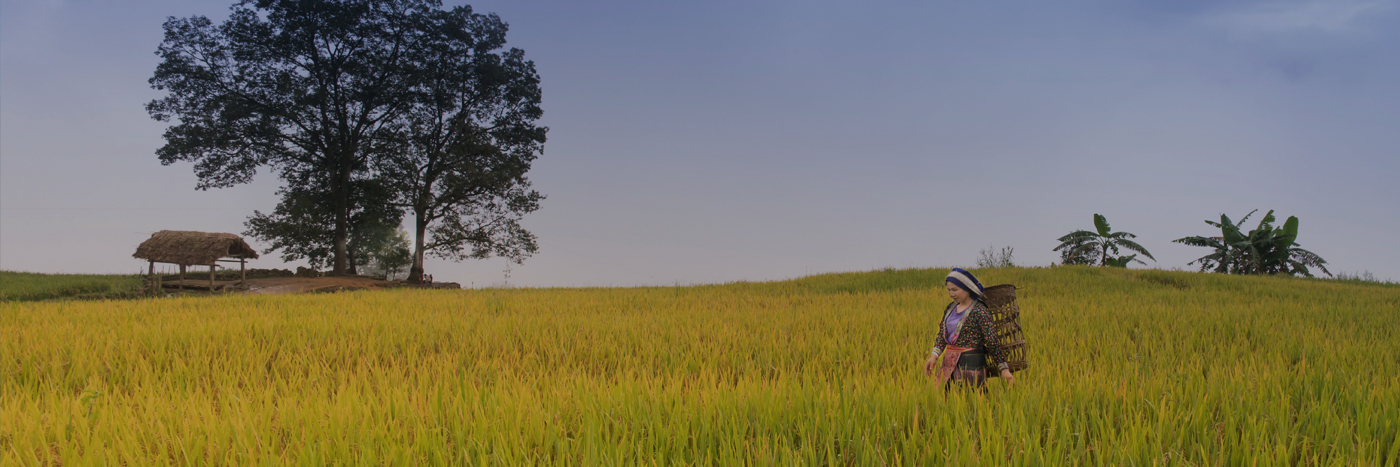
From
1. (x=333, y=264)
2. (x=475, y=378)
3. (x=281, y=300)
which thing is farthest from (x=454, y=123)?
(x=475, y=378)

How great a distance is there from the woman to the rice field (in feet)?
0.52

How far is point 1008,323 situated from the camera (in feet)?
12.9

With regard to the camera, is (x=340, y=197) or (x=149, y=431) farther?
(x=340, y=197)

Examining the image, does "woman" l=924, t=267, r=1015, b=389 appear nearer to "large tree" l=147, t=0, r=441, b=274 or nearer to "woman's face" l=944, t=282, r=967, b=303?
"woman's face" l=944, t=282, r=967, b=303

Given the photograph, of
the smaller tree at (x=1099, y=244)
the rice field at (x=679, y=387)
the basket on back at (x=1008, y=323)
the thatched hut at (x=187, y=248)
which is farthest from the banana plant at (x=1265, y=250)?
the thatched hut at (x=187, y=248)

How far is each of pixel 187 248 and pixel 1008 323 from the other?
29.6m

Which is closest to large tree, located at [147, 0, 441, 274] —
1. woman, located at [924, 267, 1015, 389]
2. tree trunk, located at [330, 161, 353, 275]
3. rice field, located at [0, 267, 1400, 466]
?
tree trunk, located at [330, 161, 353, 275]

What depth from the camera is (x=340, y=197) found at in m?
28.3

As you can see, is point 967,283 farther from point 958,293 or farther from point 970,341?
point 970,341

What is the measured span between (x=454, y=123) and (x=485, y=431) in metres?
29.8

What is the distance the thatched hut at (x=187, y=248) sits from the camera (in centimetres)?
2394

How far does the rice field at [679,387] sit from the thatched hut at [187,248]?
14.2m

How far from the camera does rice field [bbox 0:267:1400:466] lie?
9.91ft

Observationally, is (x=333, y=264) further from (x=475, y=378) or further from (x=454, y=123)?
(x=475, y=378)
